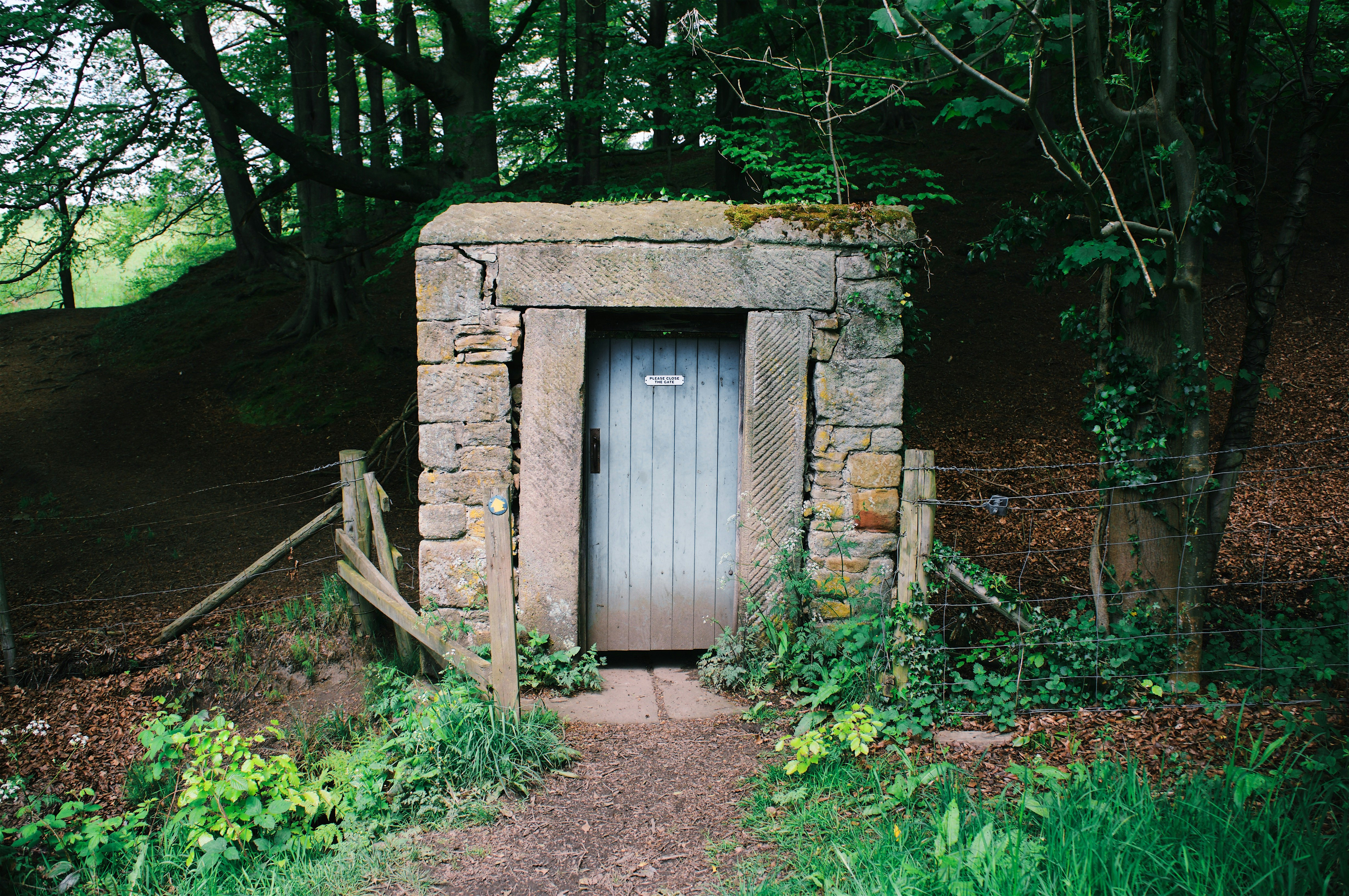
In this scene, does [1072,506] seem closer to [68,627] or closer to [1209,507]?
[1209,507]

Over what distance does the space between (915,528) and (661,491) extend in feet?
4.93

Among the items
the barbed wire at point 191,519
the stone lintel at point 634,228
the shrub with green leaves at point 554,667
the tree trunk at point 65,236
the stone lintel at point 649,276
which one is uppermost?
the tree trunk at point 65,236

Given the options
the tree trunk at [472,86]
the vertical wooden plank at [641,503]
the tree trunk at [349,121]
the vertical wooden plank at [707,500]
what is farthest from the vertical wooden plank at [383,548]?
the tree trunk at [349,121]

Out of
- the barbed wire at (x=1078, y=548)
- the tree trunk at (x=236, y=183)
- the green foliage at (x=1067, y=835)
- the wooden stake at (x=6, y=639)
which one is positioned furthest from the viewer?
the tree trunk at (x=236, y=183)

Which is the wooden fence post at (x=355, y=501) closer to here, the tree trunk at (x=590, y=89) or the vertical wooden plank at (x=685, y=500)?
the vertical wooden plank at (x=685, y=500)

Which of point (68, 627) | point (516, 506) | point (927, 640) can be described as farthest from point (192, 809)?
point (927, 640)

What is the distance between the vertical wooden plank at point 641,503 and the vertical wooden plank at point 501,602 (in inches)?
43.4

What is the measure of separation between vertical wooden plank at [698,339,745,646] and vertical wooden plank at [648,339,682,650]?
0.83 ft

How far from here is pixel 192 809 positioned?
2.88 m

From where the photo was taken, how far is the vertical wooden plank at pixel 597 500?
14.5ft

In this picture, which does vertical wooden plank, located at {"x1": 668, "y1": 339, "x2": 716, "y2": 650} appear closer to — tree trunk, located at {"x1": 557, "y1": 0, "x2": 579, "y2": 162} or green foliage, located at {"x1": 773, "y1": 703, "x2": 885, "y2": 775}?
green foliage, located at {"x1": 773, "y1": 703, "x2": 885, "y2": 775}

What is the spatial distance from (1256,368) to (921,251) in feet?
6.29

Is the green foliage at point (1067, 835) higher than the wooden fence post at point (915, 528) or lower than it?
lower

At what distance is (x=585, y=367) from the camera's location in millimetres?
4203
